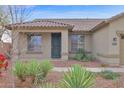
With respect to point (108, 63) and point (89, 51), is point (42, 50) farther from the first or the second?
point (108, 63)

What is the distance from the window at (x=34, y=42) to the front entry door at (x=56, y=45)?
43.7 inches

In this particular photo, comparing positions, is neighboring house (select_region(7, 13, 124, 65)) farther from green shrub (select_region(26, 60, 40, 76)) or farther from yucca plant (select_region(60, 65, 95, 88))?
yucca plant (select_region(60, 65, 95, 88))

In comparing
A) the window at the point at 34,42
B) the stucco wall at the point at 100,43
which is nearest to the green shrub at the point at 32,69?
the stucco wall at the point at 100,43

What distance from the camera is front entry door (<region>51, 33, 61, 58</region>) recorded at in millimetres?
25797

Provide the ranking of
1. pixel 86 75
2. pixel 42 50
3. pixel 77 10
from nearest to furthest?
pixel 86 75
pixel 42 50
pixel 77 10

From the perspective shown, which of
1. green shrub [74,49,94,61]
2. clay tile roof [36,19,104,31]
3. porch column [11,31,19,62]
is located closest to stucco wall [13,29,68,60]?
green shrub [74,49,94,61]

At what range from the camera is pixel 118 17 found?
818 inches

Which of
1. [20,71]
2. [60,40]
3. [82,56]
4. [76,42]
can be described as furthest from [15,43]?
[76,42]

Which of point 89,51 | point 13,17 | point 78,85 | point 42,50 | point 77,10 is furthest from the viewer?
point 77,10

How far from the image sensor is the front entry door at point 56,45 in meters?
25.8

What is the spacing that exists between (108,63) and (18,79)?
1020 centimetres

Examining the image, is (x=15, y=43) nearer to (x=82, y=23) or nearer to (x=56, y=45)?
(x=56, y=45)

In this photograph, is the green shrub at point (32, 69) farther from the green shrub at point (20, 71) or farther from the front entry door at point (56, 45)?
the front entry door at point (56, 45)

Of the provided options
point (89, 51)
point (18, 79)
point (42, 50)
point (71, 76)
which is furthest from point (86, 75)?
point (89, 51)
